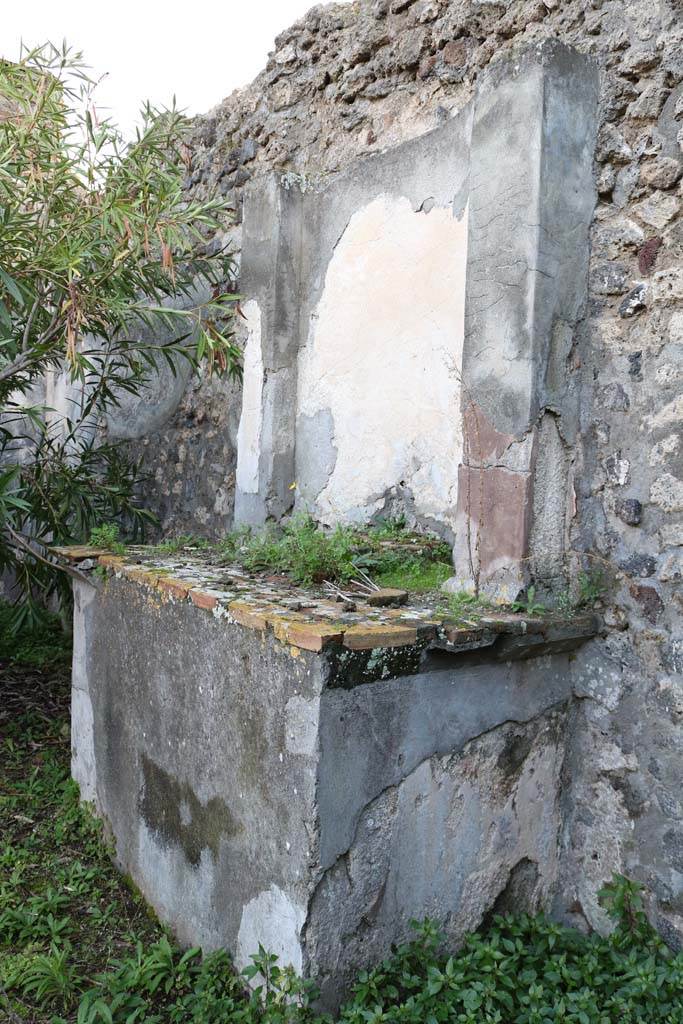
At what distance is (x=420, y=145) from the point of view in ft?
11.0

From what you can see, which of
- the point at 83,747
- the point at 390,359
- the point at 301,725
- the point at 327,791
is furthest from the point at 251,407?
the point at 327,791

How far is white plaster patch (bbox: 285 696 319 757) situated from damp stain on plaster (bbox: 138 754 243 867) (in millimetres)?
449

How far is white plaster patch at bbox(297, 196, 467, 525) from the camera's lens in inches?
126

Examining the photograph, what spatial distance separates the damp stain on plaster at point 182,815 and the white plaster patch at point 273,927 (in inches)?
8.9

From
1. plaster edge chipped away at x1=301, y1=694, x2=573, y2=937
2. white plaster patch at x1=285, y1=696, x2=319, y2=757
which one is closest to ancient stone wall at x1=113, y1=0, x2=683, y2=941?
plaster edge chipped away at x1=301, y1=694, x2=573, y2=937

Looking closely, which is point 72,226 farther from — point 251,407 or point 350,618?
point 350,618

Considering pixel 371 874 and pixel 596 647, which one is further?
pixel 596 647

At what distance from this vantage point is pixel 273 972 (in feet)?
7.13

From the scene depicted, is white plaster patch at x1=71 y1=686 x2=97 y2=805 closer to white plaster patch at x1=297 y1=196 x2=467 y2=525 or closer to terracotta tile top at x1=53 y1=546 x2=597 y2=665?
terracotta tile top at x1=53 y1=546 x2=597 y2=665

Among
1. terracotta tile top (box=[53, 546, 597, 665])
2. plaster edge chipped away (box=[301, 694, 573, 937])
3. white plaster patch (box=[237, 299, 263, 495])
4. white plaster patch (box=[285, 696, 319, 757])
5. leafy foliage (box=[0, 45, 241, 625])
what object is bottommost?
plaster edge chipped away (box=[301, 694, 573, 937])

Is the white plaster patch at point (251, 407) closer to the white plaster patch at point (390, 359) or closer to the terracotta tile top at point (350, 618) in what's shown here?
the white plaster patch at point (390, 359)

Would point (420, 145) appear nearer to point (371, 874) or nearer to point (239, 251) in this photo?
point (239, 251)

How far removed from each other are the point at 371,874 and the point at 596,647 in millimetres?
1037

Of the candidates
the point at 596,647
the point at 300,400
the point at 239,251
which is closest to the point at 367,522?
the point at 300,400
